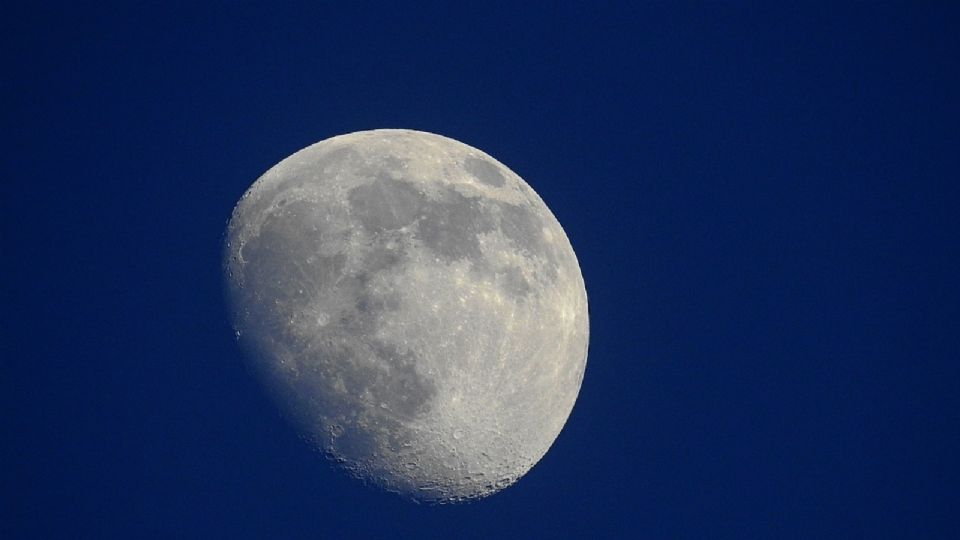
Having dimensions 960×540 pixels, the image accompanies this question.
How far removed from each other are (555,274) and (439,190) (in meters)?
1.69

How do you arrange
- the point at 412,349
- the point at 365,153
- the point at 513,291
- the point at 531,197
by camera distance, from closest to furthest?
the point at 412,349 < the point at 513,291 < the point at 365,153 < the point at 531,197

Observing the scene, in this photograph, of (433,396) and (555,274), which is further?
(555,274)

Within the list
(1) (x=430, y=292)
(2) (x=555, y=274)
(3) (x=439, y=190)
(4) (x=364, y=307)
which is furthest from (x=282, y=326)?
(2) (x=555, y=274)

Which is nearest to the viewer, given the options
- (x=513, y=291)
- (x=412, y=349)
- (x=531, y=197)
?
(x=412, y=349)

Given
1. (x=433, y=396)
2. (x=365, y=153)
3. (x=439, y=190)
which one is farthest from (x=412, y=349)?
(x=365, y=153)

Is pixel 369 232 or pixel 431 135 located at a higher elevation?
pixel 431 135

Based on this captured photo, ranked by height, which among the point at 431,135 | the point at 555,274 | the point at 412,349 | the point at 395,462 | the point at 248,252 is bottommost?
the point at 395,462

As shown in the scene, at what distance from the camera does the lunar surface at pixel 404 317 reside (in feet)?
30.0

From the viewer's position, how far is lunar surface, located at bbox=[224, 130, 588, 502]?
360 inches

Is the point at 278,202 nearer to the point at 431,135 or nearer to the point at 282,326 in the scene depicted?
the point at 282,326

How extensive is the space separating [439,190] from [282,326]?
2290mm

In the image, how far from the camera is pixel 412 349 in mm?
9062

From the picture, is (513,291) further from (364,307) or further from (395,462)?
(395,462)

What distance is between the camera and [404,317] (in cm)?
905
